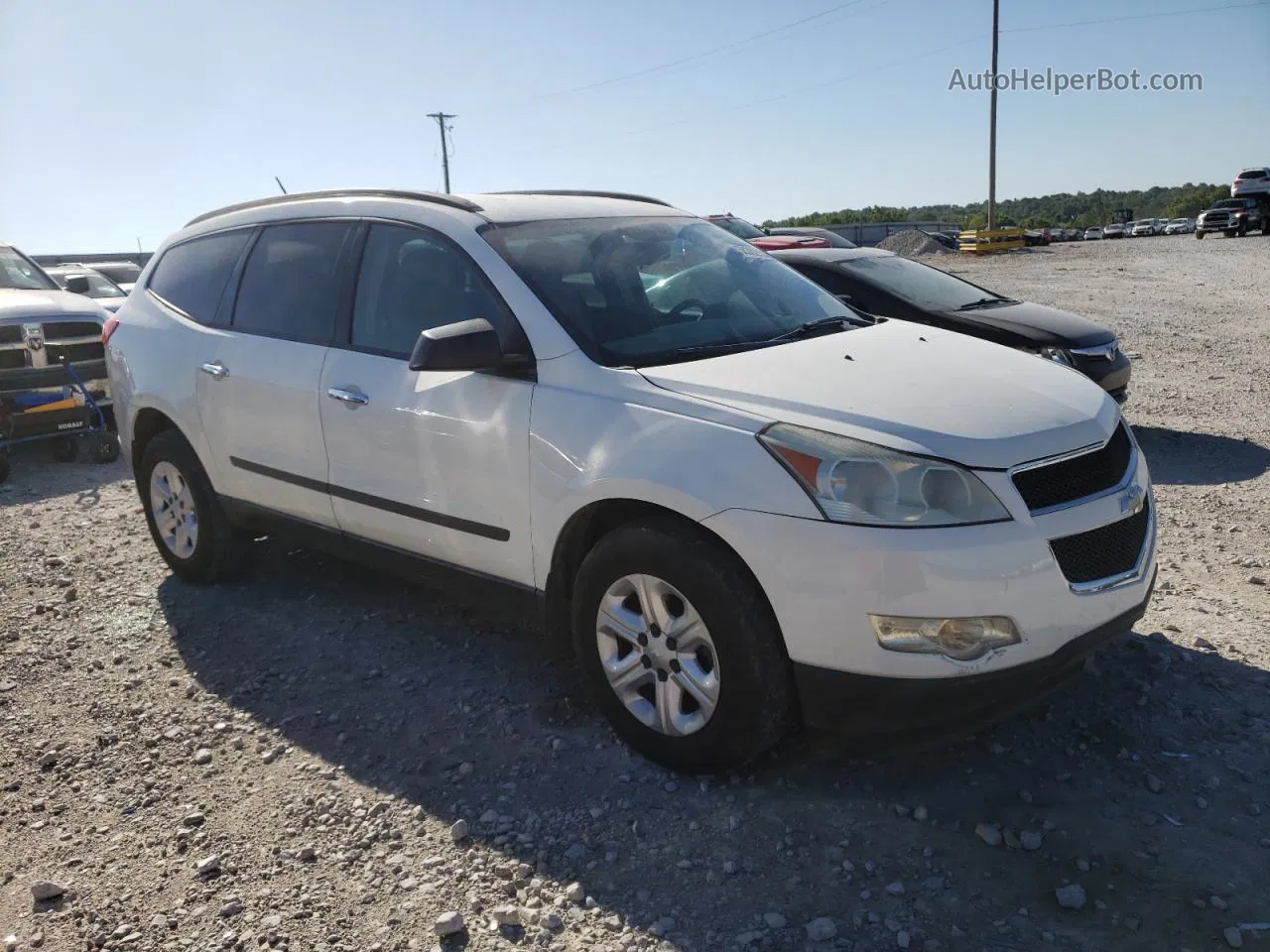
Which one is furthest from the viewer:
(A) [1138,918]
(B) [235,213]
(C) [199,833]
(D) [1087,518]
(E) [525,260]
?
(B) [235,213]

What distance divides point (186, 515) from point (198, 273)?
1.22 metres

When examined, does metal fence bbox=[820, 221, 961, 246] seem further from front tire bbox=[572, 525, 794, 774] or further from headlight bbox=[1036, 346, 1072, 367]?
front tire bbox=[572, 525, 794, 774]

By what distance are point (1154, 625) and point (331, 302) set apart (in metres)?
3.64

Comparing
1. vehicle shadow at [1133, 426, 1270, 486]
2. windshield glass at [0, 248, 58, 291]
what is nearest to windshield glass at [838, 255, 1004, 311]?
vehicle shadow at [1133, 426, 1270, 486]

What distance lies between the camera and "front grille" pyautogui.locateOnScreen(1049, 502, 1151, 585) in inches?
121

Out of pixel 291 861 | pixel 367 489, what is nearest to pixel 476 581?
pixel 367 489

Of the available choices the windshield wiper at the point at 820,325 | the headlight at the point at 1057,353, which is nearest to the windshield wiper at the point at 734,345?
the windshield wiper at the point at 820,325

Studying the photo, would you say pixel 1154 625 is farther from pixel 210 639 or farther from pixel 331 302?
pixel 210 639

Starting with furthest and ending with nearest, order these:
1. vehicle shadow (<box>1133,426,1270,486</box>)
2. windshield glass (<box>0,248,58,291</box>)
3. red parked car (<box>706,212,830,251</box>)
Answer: red parked car (<box>706,212,830,251</box>), windshield glass (<box>0,248,58,291</box>), vehicle shadow (<box>1133,426,1270,486</box>)

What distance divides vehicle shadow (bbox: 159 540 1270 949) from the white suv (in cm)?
27

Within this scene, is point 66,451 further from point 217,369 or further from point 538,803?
point 538,803

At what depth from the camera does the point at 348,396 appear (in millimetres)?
4203

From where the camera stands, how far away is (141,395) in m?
5.42

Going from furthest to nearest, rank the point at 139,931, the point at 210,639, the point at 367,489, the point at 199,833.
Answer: the point at 210,639 → the point at 367,489 → the point at 199,833 → the point at 139,931
